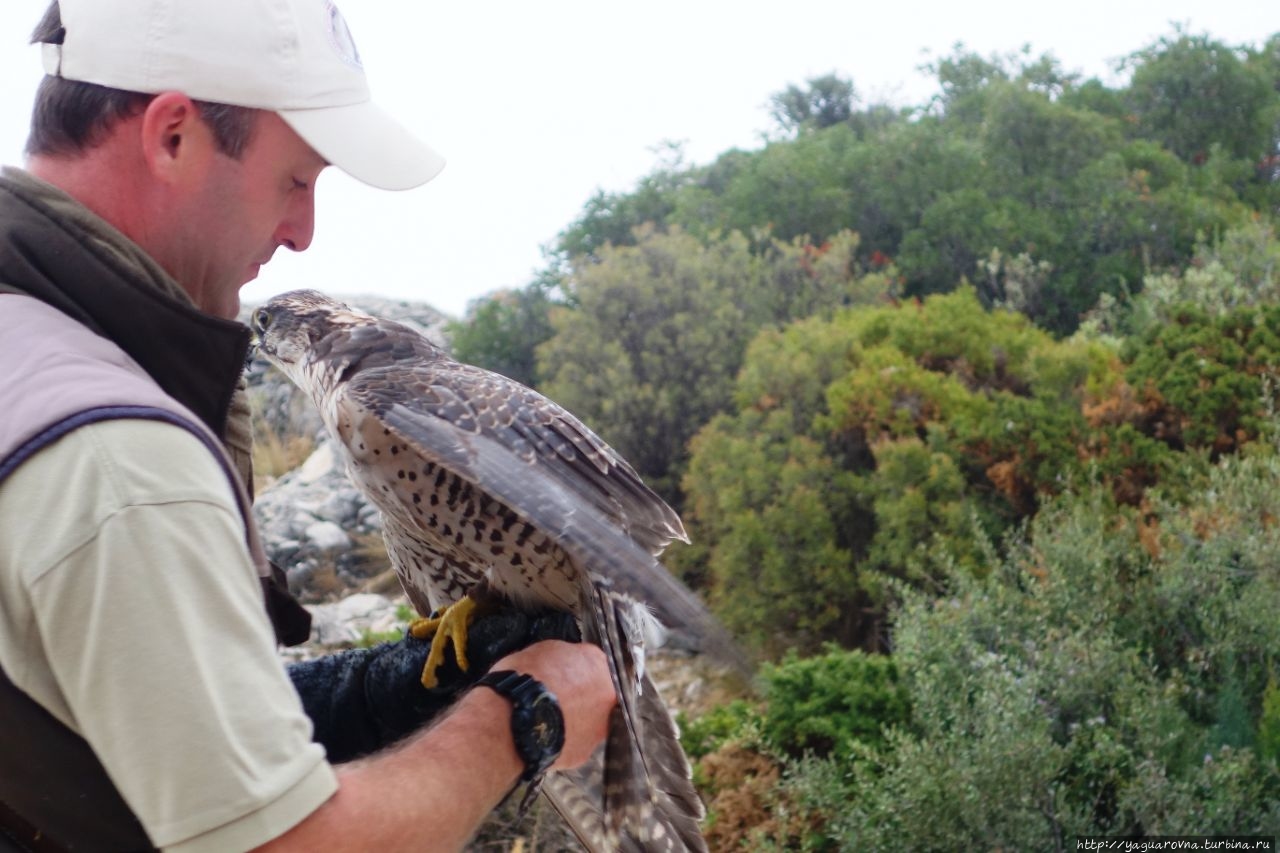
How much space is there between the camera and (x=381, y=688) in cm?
244

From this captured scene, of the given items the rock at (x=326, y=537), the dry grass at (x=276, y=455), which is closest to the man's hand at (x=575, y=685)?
the rock at (x=326, y=537)

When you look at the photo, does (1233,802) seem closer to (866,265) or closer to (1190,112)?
(866,265)

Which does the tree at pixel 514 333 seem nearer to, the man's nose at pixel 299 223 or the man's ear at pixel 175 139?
the man's nose at pixel 299 223

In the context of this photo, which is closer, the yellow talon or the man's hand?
the man's hand

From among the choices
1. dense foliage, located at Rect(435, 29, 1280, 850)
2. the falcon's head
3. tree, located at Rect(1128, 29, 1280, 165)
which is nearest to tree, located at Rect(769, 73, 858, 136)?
dense foliage, located at Rect(435, 29, 1280, 850)

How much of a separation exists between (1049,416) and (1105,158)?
587 centimetres

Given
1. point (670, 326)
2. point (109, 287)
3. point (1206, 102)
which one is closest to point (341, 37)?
point (109, 287)

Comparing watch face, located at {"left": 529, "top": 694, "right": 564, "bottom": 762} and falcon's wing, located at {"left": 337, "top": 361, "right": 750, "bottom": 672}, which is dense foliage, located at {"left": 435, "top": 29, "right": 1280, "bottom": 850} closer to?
falcon's wing, located at {"left": 337, "top": 361, "right": 750, "bottom": 672}

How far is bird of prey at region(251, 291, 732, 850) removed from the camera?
7.73ft

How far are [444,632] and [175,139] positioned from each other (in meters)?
1.46

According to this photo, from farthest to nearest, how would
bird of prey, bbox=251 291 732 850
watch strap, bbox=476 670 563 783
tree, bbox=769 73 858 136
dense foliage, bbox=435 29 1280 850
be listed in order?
tree, bbox=769 73 858 136
dense foliage, bbox=435 29 1280 850
bird of prey, bbox=251 291 732 850
watch strap, bbox=476 670 563 783

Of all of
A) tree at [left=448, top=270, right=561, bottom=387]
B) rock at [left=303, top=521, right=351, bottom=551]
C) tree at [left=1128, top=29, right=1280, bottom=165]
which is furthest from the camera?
tree at [left=1128, top=29, right=1280, bottom=165]

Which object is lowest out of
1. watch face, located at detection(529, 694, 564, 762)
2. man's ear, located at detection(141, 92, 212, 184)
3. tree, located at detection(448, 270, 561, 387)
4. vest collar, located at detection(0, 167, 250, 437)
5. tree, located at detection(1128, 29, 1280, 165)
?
tree, located at detection(448, 270, 561, 387)

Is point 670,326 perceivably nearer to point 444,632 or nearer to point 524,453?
point 444,632
